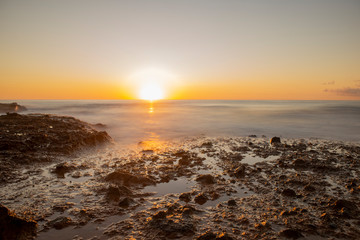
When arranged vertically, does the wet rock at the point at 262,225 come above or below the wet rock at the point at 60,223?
below

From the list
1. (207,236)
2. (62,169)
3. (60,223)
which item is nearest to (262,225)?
(207,236)

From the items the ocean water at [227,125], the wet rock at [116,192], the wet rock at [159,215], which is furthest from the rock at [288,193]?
the ocean water at [227,125]

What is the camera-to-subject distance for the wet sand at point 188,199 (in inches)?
185

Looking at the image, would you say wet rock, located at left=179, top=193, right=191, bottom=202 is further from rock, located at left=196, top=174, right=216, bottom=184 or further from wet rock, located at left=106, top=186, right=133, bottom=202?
wet rock, located at left=106, top=186, right=133, bottom=202

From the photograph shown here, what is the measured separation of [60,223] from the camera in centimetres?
479

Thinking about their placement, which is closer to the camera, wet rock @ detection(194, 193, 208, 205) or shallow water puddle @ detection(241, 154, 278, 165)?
wet rock @ detection(194, 193, 208, 205)

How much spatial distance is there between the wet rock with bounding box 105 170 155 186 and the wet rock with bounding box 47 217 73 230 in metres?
2.41

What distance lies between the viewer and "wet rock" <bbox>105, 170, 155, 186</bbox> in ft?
24.1

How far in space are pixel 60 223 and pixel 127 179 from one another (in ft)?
9.31

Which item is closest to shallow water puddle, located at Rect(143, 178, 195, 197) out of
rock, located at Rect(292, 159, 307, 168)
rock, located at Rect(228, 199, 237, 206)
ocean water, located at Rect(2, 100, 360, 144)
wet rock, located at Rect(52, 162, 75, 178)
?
rock, located at Rect(228, 199, 237, 206)

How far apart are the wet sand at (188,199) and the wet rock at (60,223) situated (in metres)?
0.02

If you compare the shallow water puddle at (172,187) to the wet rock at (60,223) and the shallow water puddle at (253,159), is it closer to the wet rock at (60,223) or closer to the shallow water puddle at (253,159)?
the wet rock at (60,223)

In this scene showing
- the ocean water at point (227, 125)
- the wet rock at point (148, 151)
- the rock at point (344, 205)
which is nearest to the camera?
the rock at point (344, 205)

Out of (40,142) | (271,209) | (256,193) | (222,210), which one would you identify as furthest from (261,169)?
(40,142)
